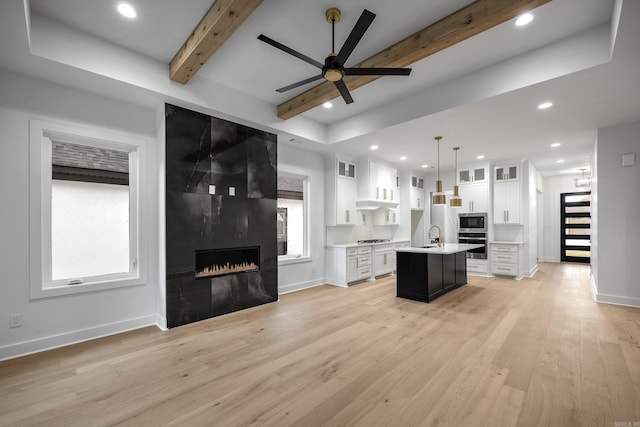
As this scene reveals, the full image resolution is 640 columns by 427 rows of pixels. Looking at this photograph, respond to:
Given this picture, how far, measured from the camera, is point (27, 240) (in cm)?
309

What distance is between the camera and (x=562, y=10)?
2672 mm

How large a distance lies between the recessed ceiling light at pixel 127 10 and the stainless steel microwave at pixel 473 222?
752 cm

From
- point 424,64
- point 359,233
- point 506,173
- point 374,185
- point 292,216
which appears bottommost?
point 359,233

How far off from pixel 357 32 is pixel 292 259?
166 inches

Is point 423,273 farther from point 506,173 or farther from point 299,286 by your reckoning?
point 506,173

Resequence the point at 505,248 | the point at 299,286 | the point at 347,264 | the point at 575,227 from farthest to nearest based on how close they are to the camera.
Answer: the point at 575,227
the point at 505,248
the point at 347,264
the point at 299,286

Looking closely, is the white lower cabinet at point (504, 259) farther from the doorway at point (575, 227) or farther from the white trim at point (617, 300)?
the doorway at point (575, 227)

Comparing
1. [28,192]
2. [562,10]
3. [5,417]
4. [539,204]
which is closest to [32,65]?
[28,192]

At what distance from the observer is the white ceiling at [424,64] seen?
271 cm

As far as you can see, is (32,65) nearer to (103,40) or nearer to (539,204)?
(103,40)

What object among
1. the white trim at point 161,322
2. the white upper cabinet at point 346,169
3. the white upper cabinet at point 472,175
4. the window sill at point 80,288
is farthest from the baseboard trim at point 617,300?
the window sill at point 80,288

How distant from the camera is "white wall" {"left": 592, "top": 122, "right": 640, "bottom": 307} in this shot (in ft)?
14.9

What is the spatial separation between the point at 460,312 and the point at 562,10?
12.0ft

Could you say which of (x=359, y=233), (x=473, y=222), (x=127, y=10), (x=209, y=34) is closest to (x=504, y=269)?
(x=473, y=222)
